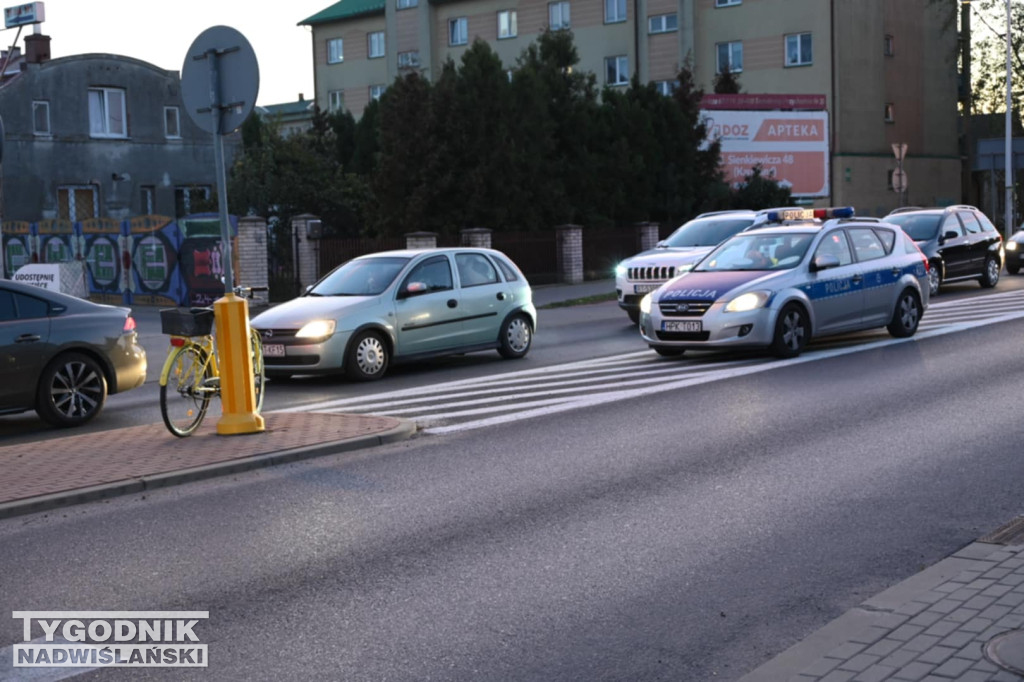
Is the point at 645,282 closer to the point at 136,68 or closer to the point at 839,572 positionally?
the point at 839,572

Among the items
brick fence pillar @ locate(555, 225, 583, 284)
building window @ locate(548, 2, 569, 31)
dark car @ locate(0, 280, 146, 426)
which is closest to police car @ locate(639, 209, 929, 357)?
dark car @ locate(0, 280, 146, 426)

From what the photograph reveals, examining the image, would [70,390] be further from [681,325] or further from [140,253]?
[140,253]

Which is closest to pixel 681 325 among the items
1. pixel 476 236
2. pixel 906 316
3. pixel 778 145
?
pixel 906 316

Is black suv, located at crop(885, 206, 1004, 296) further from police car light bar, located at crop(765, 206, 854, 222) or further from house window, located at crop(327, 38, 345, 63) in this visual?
house window, located at crop(327, 38, 345, 63)

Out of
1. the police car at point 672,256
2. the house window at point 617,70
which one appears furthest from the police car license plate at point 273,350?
the house window at point 617,70

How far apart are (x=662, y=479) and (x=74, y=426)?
6.21 meters

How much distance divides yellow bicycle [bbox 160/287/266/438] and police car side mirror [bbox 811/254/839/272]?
7.59 m

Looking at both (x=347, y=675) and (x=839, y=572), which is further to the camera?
(x=839, y=572)

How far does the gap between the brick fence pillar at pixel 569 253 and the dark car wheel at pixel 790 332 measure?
17584 mm

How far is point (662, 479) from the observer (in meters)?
8.77

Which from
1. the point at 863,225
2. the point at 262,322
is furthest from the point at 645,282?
the point at 262,322

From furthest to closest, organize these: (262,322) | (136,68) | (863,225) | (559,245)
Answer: (136,68), (559,245), (863,225), (262,322)

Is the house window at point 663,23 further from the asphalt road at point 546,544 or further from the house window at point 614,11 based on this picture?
the asphalt road at point 546,544

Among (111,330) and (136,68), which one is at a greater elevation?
(136,68)
